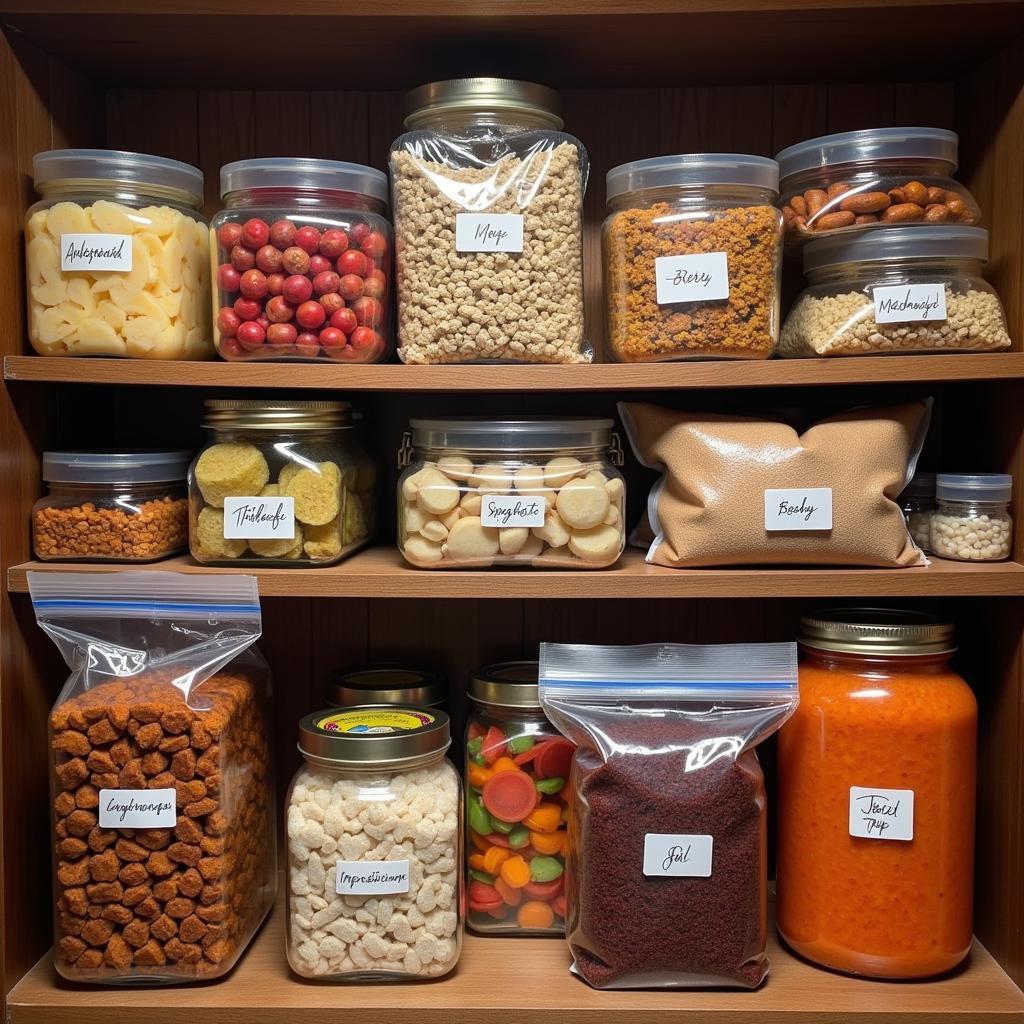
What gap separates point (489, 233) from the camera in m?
1.16

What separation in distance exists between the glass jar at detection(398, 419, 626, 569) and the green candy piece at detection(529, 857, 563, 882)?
0.39 m

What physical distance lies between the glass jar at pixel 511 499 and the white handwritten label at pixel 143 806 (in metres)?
0.40

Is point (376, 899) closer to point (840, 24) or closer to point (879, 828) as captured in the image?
point (879, 828)

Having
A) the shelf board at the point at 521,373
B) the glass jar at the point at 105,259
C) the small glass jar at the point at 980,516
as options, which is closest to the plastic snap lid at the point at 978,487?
the small glass jar at the point at 980,516

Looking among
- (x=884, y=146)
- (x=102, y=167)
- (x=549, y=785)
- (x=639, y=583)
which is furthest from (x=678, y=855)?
(x=102, y=167)

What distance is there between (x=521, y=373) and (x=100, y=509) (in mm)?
553

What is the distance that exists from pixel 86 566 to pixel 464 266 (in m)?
0.59

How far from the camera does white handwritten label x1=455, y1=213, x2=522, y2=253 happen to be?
1157 millimetres

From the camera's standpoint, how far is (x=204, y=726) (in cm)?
115

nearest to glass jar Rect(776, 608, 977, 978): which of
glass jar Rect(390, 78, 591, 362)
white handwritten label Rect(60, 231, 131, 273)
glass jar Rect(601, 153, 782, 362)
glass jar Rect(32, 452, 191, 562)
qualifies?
glass jar Rect(601, 153, 782, 362)

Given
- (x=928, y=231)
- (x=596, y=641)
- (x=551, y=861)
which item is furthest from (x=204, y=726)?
(x=928, y=231)

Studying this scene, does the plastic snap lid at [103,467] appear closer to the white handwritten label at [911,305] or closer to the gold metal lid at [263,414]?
the gold metal lid at [263,414]

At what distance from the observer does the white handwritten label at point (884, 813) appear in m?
1.18

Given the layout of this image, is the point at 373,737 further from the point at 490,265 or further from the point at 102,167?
the point at 102,167
